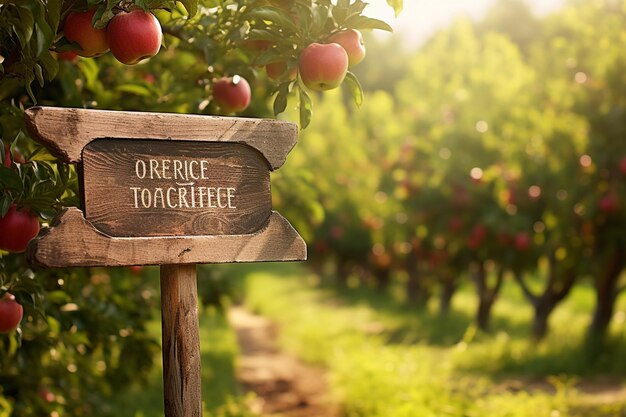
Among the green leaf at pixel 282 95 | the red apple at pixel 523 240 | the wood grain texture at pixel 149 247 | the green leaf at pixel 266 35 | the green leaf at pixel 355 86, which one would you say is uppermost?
the green leaf at pixel 266 35

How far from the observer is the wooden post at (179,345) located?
97.6 inches

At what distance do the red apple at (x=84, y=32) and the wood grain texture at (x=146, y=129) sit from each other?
18 centimetres

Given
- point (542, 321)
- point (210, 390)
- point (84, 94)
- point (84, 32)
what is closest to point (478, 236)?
point (542, 321)

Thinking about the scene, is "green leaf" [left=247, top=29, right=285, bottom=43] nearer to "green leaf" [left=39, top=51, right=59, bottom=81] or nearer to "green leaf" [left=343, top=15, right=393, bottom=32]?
"green leaf" [left=343, top=15, right=393, bottom=32]

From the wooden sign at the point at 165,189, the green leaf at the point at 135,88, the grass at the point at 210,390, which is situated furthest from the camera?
the grass at the point at 210,390

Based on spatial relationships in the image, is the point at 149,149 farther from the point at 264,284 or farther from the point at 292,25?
the point at 264,284

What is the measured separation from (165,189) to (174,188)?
3 centimetres

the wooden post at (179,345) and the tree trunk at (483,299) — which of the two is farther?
the tree trunk at (483,299)

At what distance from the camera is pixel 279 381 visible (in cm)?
880

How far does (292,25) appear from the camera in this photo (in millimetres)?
2422

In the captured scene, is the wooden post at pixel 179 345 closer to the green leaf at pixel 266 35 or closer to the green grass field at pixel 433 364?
the green leaf at pixel 266 35

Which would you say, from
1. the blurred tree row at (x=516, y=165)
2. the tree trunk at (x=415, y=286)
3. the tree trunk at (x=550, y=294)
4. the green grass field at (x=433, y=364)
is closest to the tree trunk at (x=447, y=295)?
the blurred tree row at (x=516, y=165)

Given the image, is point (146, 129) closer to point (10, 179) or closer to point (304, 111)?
point (10, 179)

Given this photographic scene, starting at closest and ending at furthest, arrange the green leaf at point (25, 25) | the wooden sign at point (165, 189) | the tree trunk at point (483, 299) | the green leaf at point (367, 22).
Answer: the green leaf at point (25, 25), the wooden sign at point (165, 189), the green leaf at point (367, 22), the tree trunk at point (483, 299)
